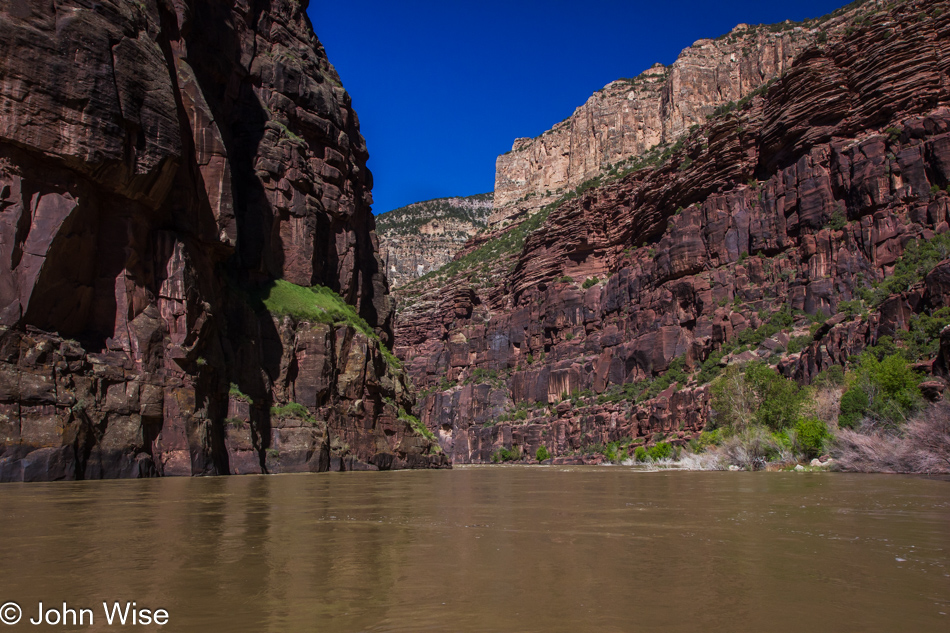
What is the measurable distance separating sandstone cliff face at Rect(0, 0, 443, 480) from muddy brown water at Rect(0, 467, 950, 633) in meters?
15.3

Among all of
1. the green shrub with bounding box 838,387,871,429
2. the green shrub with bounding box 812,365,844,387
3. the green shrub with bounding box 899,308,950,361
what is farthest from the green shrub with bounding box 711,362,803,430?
the green shrub with bounding box 899,308,950,361

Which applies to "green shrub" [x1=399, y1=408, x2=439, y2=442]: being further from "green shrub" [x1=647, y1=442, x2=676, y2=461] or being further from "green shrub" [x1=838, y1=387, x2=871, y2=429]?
"green shrub" [x1=838, y1=387, x2=871, y2=429]

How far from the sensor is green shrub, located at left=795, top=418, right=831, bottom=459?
26.4m

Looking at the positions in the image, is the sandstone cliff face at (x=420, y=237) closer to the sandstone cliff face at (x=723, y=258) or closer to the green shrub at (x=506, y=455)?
the sandstone cliff face at (x=723, y=258)

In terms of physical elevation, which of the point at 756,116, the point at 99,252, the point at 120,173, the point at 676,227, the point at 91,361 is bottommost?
the point at 91,361

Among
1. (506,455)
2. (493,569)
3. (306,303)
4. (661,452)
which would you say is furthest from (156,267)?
(506,455)

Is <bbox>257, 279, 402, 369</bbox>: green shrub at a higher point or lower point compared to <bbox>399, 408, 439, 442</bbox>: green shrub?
higher

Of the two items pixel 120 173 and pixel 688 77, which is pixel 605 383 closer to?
pixel 120 173

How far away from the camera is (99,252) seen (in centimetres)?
2530

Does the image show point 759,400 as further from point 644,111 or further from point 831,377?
point 644,111

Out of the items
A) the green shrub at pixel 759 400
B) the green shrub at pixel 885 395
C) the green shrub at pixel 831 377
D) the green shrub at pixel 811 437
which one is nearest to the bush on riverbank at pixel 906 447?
the green shrub at pixel 885 395

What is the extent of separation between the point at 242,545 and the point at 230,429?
27032mm

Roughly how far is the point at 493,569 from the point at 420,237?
181238 millimetres

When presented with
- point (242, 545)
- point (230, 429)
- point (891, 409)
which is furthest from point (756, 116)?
point (242, 545)
